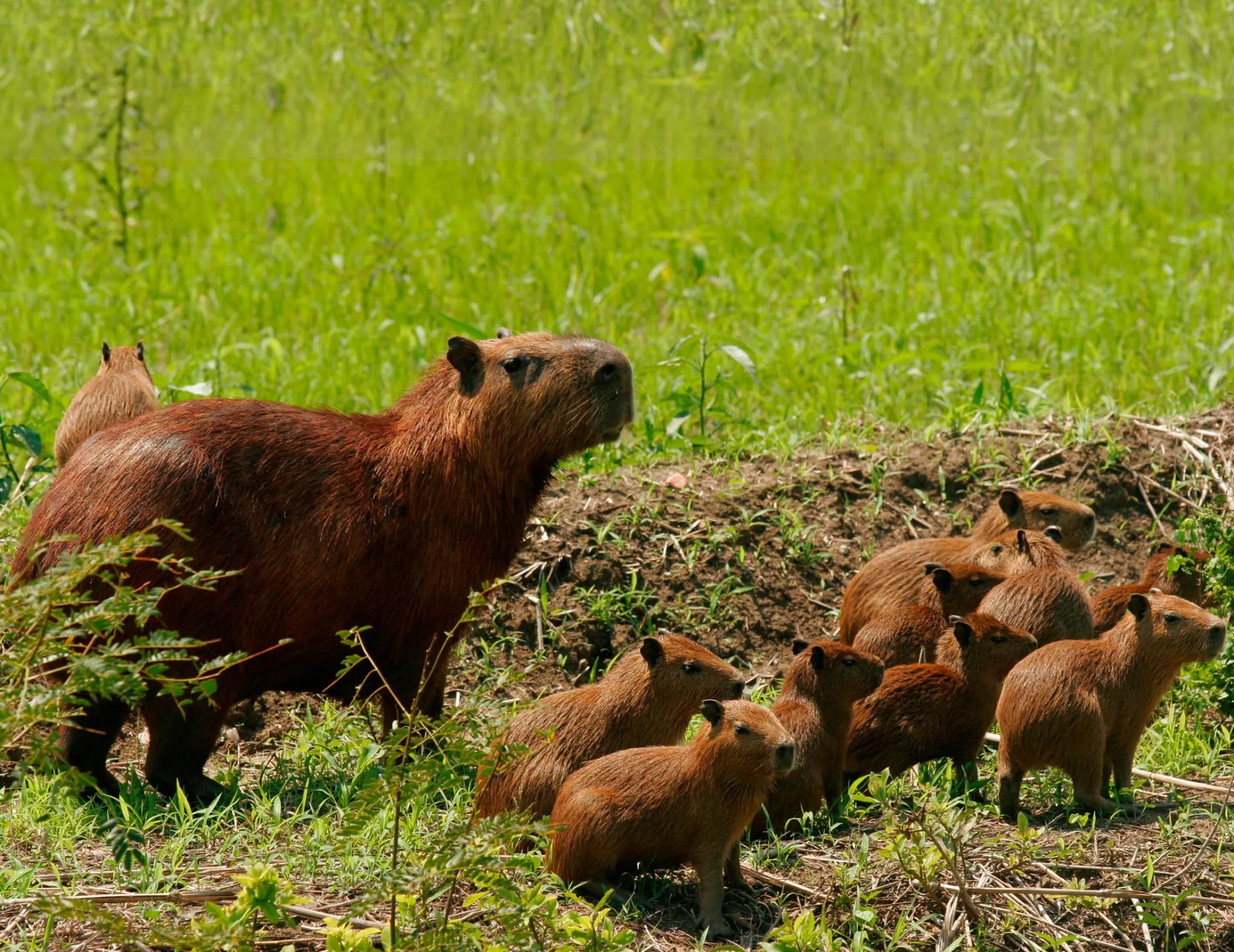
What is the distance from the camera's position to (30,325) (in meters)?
8.48

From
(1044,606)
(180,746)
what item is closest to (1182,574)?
(1044,606)

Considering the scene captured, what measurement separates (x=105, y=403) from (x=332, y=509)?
1446mm

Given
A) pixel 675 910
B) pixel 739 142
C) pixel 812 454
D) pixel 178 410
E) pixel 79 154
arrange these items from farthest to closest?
pixel 739 142 → pixel 79 154 → pixel 812 454 → pixel 178 410 → pixel 675 910

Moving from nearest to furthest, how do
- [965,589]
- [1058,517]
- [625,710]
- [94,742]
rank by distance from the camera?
1. [625,710]
2. [94,742]
3. [965,589]
4. [1058,517]

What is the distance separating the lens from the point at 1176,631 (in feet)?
15.4

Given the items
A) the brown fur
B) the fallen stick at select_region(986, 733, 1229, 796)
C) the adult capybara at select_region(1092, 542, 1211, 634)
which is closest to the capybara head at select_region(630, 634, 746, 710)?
the fallen stick at select_region(986, 733, 1229, 796)

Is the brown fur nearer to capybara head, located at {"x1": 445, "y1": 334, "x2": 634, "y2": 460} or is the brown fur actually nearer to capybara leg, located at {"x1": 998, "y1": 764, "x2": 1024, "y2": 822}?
capybara leg, located at {"x1": 998, "y1": 764, "x2": 1024, "y2": 822}

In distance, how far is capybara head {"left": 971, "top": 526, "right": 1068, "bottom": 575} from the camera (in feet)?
17.5

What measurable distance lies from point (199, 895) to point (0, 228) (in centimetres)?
721

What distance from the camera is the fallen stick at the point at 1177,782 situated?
15.7ft

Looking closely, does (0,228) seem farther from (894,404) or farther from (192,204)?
(894,404)

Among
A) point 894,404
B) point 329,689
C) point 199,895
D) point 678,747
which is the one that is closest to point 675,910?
point 678,747

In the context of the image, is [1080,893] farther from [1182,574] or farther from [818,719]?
[1182,574]

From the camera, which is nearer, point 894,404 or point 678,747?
point 678,747
